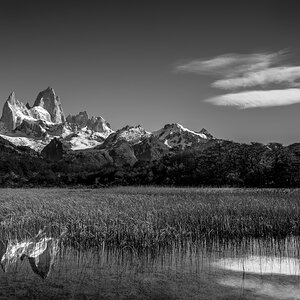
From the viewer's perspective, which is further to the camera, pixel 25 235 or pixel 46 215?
pixel 46 215

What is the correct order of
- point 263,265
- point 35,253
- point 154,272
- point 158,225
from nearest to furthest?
point 154,272 → point 263,265 → point 35,253 → point 158,225

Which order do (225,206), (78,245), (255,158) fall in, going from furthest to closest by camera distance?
1. (255,158)
2. (225,206)
3. (78,245)

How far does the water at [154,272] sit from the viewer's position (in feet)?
38.1

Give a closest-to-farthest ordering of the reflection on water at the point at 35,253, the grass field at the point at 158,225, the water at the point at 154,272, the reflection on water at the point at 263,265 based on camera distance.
Result: the water at the point at 154,272, the reflection on water at the point at 263,265, the reflection on water at the point at 35,253, the grass field at the point at 158,225

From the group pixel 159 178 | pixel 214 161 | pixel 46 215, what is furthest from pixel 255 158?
pixel 46 215

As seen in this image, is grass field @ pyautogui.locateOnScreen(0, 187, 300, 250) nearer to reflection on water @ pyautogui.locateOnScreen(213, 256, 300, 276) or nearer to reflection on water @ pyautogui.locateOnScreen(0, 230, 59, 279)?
reflection on water @ pyautogui.locateOnScreen(0, 230, 59, 279)

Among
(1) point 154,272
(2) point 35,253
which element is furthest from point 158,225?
(2) point 35,253

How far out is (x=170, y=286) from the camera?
40.1ft

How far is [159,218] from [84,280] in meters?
9.15

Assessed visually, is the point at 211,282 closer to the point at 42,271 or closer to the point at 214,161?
the point at 42,271

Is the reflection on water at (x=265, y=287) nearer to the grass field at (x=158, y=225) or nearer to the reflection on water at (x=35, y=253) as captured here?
the grass field at (x=158, y=225)

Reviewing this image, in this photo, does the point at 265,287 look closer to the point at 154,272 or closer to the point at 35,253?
the point at 154,272

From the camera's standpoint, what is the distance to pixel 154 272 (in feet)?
44.7

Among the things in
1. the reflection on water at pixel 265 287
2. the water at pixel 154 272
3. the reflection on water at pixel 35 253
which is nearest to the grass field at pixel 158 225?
the reflection on water at pixel 35 253
